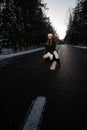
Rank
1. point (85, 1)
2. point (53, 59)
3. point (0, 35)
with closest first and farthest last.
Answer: point (53, 59)
point (0, 35)
point (85, 1)

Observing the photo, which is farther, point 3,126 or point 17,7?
point 17,7

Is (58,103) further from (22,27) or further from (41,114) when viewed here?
(22,27)

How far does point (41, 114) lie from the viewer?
409cm

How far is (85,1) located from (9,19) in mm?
28877

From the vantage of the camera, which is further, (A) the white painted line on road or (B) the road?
(B) the road

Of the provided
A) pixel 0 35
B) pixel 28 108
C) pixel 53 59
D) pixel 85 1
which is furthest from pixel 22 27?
pixel 28 108

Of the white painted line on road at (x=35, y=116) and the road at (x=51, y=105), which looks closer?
the white painted line on road at (x=35, y=116)

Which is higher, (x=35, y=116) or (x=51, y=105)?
(x=35, y=116)

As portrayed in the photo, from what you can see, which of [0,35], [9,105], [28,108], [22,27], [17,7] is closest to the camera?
[28,108]

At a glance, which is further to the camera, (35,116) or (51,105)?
(51,105)

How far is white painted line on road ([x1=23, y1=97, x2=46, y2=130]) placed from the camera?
3.49m

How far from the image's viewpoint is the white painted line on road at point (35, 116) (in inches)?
138

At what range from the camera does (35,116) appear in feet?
13.0

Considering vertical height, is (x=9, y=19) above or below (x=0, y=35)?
above
